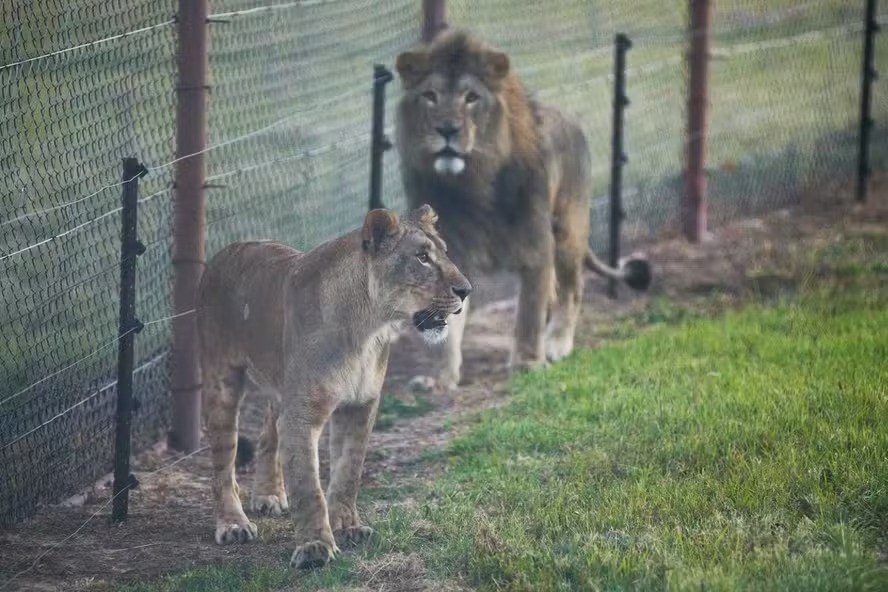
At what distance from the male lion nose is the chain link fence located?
2.41ft

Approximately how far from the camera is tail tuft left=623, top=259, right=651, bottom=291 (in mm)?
9508

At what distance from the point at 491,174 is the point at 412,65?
76 centimetres

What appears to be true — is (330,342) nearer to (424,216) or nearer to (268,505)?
(424,216)

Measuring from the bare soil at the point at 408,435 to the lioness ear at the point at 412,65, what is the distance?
1.69 metres

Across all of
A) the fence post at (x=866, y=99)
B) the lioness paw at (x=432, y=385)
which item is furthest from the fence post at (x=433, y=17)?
the fence post at (x=866, y=99)

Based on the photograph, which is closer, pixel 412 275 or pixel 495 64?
pixel 412 275

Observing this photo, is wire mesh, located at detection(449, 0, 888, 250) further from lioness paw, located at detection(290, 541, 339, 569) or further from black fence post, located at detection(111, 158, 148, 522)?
lioness paw, located at detection(290, 541, 339, 569)

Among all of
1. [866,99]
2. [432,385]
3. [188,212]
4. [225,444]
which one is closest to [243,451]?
[225,444]

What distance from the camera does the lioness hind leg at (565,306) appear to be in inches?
351

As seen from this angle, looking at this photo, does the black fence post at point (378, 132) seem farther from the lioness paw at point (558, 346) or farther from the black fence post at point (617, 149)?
the black fence post at point (617, 149)

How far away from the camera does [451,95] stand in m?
8.00

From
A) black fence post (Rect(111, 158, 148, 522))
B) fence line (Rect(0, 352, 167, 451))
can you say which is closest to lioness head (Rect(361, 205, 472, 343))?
black fence post (Rect(111, 158, 148, 522))

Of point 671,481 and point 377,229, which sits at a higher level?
point 377,229

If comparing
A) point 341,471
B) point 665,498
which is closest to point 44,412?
point 341,471
